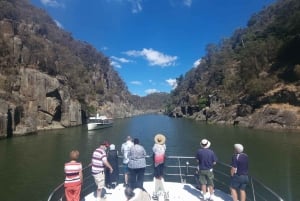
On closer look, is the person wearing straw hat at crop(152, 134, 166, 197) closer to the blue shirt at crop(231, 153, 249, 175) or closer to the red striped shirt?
the blue shirt at crop(231, 153, 249, 175)

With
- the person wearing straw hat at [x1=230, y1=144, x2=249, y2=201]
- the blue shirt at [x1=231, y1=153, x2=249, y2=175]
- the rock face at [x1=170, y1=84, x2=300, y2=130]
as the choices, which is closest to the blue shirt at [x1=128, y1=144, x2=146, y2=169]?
the person wearing straw hat at [x1=230, y1=144, x2=249, y2=201]

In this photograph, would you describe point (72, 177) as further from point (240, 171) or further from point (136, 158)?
point (240, 171)

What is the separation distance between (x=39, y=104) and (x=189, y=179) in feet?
201

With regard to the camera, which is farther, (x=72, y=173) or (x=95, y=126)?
(x=95, y=126)

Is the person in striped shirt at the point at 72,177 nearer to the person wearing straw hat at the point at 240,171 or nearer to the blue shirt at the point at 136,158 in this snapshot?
the blue shirt at the point at 136,158

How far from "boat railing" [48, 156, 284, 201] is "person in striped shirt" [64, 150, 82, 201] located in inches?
7.5

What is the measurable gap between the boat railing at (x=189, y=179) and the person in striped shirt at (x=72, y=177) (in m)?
0.19

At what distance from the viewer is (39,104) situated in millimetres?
74188

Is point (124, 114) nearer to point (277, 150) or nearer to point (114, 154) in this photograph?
point (277, 150)

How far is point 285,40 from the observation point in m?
77.8

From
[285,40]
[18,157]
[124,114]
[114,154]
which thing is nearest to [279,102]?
[285,40]

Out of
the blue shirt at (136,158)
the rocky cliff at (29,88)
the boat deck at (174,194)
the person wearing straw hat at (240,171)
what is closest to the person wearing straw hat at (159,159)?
the boat deck at (174,194)

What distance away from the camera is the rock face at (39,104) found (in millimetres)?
59781

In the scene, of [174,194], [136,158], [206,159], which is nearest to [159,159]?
[136,158]
